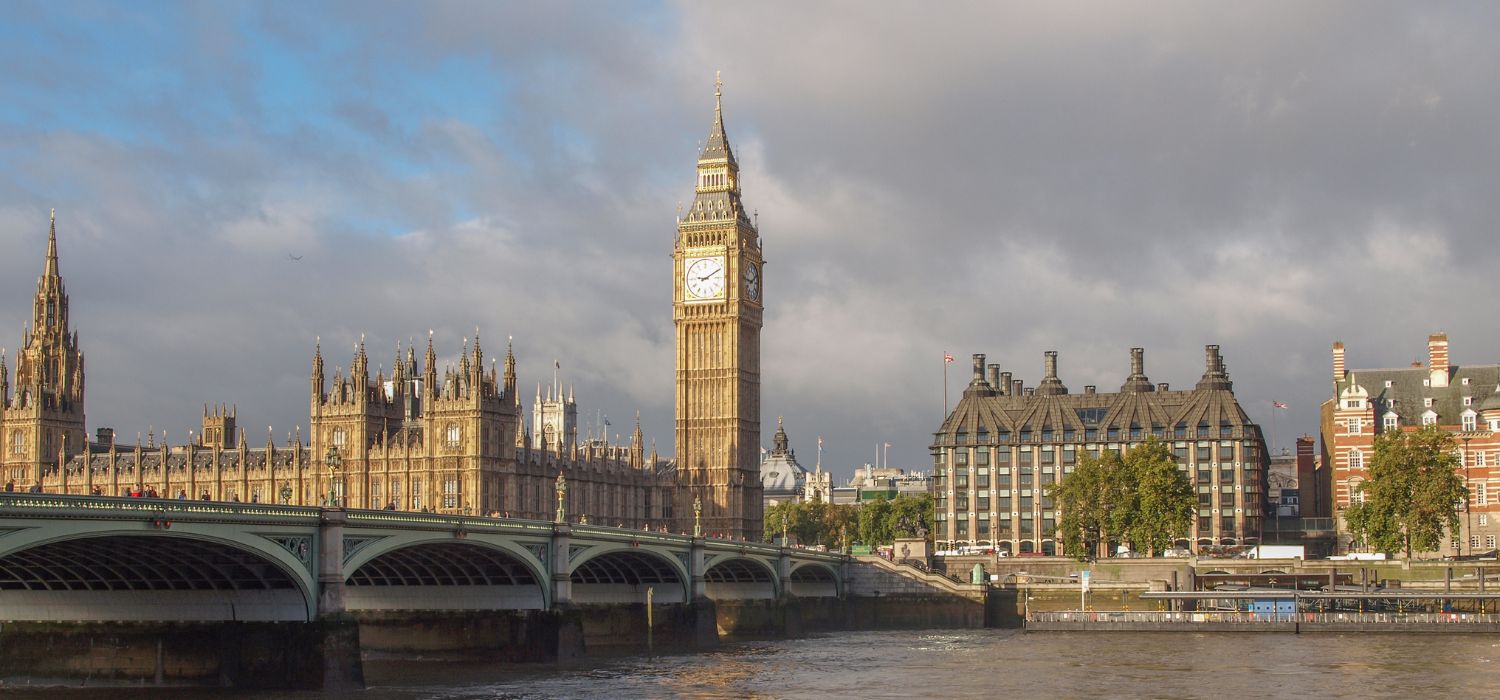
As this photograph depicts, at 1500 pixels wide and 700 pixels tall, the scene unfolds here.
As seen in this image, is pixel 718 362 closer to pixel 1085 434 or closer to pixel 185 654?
pixel 1085 434

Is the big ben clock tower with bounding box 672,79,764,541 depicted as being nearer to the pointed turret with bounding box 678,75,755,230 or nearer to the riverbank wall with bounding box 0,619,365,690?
the pointed turret with bounding box 678,75,755,230

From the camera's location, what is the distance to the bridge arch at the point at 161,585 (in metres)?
62.3

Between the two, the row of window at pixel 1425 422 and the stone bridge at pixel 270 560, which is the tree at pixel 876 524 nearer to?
the row of window at pixel 1425 422

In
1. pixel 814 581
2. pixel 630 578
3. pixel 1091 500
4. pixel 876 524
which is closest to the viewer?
pixel 630 578

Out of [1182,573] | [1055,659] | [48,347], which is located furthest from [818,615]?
[48,347]

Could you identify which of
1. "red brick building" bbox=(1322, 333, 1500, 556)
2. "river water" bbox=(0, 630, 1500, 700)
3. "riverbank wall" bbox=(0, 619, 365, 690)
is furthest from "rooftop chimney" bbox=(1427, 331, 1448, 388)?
"riverbank wall" bbox=(0, 619, 365, 690)

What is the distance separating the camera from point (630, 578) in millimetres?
100062

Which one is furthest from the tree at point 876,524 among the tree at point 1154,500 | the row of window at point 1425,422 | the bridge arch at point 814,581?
the row of window at point 1425,422

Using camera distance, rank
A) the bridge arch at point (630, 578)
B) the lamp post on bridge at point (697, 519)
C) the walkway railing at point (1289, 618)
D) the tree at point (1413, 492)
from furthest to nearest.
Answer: the tree at point (1413, 492) < the walkway railing at point (1289, 618) < the lamp post on bridge at point (697, 519) < the bridge arch at point (630, 578)

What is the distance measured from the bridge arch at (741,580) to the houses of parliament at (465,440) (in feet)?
18.3

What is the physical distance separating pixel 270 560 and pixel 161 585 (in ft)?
24.8

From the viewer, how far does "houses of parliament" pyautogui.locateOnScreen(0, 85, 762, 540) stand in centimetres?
13450

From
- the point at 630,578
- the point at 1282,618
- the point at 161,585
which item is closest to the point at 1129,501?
the point at 1282,618

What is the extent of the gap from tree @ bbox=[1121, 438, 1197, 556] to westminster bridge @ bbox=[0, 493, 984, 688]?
4441cm
